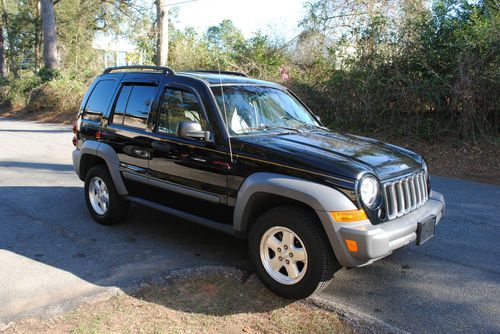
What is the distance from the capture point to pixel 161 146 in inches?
184

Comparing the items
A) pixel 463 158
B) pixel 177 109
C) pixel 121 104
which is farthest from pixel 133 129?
pixel 463 158

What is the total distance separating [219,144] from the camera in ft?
13.6

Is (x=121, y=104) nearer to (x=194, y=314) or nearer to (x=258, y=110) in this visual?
(x=258, y=110)

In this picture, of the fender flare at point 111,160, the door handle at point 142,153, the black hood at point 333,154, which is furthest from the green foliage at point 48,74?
the black hood at point 333,154

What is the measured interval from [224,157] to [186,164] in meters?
0.52

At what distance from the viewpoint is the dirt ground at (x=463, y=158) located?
912 cm

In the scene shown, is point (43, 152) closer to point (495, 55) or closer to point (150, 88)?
point (150, 88)

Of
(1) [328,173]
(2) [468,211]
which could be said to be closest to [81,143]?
(1) [328,173]

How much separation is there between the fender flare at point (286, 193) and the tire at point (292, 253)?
6.0 inches

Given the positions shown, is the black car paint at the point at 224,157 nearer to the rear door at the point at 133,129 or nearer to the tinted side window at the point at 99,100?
the rear door at the point at 133,129

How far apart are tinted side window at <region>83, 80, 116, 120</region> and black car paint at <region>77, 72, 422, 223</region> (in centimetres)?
32

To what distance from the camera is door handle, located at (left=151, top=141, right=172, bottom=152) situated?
15.1 feet

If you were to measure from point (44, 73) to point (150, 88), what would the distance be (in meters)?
25.0

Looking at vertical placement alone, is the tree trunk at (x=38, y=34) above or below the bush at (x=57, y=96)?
above
